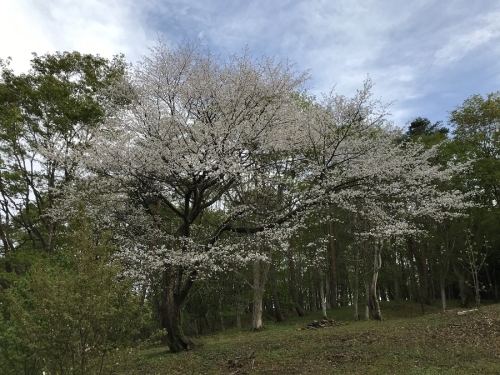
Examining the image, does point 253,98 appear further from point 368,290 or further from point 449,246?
point 449,246

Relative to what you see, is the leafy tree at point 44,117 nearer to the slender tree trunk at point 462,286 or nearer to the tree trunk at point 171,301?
the tree trunk at point 171,301

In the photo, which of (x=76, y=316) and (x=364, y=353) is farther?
(x=364, y=353)

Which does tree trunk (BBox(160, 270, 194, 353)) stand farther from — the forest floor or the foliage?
the foliage

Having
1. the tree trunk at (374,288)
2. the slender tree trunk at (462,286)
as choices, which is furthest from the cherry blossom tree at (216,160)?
the slender tree trunk at (462,286)

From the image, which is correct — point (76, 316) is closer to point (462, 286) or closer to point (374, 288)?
point (374, 288)

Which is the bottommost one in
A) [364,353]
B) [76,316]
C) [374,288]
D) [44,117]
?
[364,353]

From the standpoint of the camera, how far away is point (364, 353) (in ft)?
28.4

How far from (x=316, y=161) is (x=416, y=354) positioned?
5010 mm

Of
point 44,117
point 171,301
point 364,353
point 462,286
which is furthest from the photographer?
point 462,286

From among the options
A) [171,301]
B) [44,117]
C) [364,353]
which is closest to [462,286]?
[364,353]

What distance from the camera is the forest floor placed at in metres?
7.41

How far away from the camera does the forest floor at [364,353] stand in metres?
7.41

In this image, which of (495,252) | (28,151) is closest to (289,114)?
(28,151)

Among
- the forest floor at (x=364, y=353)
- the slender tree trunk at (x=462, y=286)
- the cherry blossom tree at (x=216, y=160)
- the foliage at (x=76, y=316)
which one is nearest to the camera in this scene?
the foliage at (x=76, y=316)
